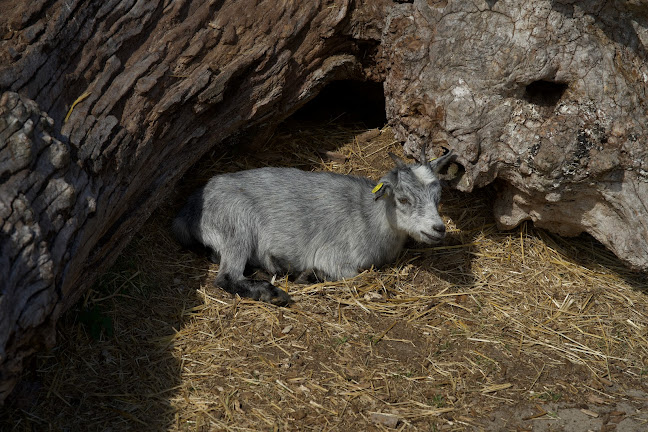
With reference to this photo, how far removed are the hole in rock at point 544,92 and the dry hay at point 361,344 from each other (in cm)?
113

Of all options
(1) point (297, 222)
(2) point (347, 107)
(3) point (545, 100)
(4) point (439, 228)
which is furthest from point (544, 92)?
(2) point (347, 107)

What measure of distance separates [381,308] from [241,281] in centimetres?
104

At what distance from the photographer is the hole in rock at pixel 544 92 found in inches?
175

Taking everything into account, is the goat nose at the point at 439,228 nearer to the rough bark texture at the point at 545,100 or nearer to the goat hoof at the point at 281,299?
the rough bark texture at the point at 545,100

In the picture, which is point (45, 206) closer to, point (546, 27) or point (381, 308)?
point (381, 308)

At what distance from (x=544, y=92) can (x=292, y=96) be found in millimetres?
1923

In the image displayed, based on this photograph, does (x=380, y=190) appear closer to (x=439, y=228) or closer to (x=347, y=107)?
(x=439, y=228)

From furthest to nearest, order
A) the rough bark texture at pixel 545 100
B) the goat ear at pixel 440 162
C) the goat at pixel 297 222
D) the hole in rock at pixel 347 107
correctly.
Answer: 1. the hole in rock at pixel 347 107
2. the goat at pixel 297 222
3. the goat ear at pixel 440 162
4. the rough bark texture at pixel 545 100

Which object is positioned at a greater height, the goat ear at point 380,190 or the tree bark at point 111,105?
the tree bark at point 111,105

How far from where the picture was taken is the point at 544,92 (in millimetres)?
4543

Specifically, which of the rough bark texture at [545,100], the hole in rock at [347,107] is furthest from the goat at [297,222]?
the hole in rock at [347,107]

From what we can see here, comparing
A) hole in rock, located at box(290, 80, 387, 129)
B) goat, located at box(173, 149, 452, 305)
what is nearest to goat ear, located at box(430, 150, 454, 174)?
goat, located at box(173, 149, 452, 305)

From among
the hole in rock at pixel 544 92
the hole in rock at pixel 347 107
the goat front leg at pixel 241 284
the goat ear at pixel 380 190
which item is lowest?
the goat front leg at pixel 241 284

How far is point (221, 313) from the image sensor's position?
435 cm
